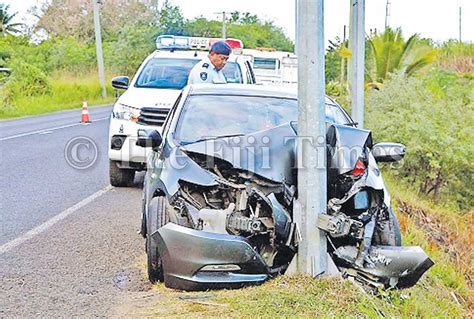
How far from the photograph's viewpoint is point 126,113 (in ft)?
30.9

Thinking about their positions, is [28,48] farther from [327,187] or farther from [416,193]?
[327,187]

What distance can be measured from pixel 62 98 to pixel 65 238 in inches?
1174

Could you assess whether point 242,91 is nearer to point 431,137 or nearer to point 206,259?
point 206,259

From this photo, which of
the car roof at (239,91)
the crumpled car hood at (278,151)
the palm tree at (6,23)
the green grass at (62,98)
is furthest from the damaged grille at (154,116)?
the palm tree at (6,23)

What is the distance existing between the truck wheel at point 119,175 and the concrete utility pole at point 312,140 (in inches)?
199

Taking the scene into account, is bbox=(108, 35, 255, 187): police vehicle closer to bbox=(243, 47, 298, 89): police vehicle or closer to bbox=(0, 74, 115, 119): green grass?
bbox=(243, 47, 298, 89): police vehicle

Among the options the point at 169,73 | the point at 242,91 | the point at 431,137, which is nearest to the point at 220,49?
the point at 242,91

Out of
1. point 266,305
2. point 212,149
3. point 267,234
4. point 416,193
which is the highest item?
point 212,149

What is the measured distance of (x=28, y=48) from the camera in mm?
48406

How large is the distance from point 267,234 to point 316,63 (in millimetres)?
1348

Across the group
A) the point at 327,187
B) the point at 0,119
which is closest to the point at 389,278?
the point at 327,187

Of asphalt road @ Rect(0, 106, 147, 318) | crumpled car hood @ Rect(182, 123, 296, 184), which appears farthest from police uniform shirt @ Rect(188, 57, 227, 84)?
crumpled car hood @ Rect(182, 123, 296, 184)

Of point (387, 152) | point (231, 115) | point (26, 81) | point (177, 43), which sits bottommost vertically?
point (387, 152)

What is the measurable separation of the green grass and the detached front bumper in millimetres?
23149
